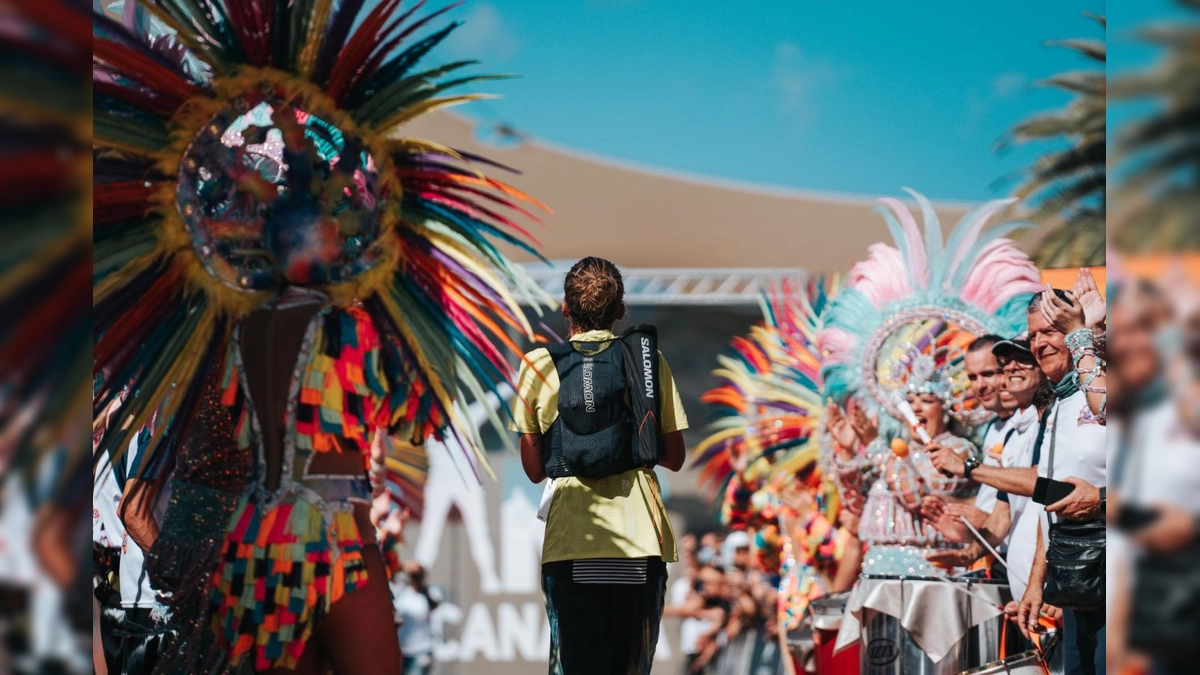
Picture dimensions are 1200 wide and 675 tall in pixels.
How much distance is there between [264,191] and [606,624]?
4.58 feet

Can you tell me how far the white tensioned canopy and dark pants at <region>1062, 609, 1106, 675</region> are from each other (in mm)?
8043

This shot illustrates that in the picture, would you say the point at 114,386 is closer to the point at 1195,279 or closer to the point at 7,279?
the point at 7,279

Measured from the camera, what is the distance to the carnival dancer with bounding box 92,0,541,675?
11.3ft

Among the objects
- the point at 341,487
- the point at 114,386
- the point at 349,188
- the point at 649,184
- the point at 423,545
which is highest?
the point at 649,184

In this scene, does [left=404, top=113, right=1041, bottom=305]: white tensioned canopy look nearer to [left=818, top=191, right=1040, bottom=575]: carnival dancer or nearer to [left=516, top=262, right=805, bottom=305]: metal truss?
[left=516, top=262, right=805, bottom=305]: metal truss

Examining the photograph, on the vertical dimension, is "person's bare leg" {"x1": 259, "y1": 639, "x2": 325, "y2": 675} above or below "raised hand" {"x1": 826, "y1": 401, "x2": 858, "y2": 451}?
below

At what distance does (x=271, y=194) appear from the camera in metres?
3.54

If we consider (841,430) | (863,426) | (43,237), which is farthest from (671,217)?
(43,237)

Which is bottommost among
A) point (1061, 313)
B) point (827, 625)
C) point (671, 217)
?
point (827, 625)

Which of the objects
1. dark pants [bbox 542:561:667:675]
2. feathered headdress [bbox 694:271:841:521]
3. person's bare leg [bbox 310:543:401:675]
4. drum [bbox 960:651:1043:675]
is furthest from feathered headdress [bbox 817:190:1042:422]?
person's bare leg [bbox 310:543:401:675]

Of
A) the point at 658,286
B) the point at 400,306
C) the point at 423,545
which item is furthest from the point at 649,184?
the point at 400,306

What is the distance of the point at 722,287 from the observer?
39.6 ft

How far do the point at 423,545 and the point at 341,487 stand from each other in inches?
334

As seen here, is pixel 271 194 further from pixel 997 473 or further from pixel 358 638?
pixel 997 473
